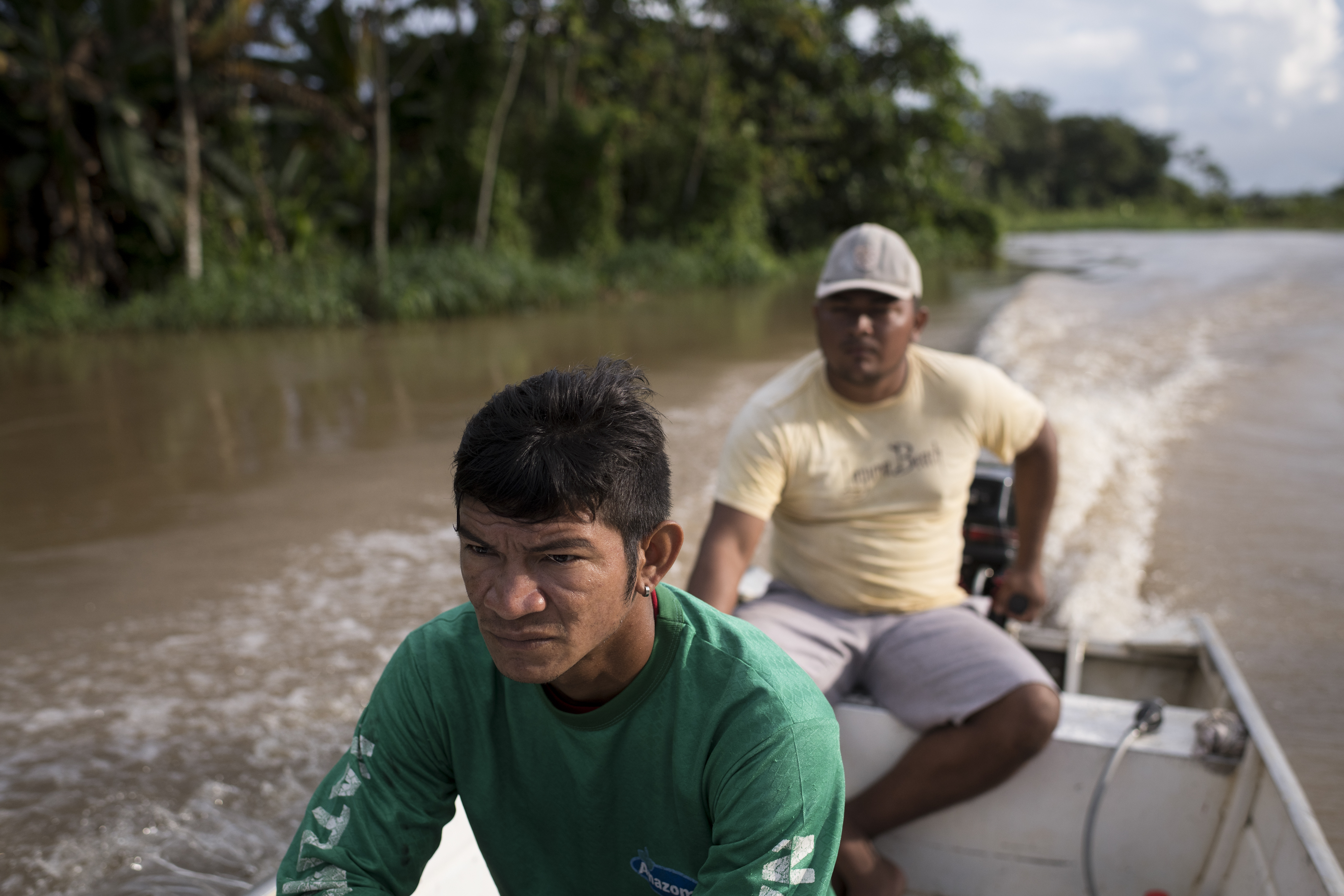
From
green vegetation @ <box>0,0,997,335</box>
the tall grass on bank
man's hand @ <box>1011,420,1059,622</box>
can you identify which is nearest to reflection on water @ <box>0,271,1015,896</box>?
the tall grass on bank

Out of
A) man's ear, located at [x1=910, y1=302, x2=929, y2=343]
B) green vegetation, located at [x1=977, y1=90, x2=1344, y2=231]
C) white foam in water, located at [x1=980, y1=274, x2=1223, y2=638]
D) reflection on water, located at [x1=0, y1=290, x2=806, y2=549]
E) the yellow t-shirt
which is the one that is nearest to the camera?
the yellow t-shirt

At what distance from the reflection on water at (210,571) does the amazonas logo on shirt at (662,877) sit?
78.3 inches

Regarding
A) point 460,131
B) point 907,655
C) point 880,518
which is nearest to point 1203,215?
point 460,131

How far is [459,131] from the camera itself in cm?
1847

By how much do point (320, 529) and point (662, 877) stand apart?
4.79 m

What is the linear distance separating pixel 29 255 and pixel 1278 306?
57.3 feet

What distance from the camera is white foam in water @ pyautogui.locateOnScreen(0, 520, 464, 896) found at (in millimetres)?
2932

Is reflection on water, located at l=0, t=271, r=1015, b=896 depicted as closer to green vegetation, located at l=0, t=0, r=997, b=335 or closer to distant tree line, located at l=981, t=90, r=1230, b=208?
green vegetation, located at l=0, t=0, r=997, b=335

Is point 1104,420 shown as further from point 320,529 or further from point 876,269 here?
point 876,269

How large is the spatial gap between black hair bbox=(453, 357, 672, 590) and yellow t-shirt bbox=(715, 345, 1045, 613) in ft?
3.98

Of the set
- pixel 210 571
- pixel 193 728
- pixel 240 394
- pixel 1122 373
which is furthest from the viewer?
pixel 1122 373

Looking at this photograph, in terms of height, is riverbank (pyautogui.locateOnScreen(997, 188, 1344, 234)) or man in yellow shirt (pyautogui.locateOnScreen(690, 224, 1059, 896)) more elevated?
riverbank (pyautogui.locateOnScreen(997, 188, 1344, 234))

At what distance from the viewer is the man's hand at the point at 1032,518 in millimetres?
2773

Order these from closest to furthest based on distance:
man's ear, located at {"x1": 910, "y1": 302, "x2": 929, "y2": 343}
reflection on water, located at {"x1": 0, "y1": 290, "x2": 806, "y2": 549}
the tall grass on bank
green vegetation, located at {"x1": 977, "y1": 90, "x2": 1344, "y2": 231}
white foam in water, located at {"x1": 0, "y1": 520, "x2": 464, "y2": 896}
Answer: man's ear, located at {"x1": 910, "y1": 302, "x2": 929, "y2": 343}
white foam in water, located at {"x1": 0, "y1": 520, "x2": 464, "y2": 896}
reflection on water, located at {"x1": 0, "y1": 290, "x2": 806, "y2": 549}
the tall grass on bank
green vegetation, located at {"x1": 977, "y1": 90, "x2": 1344, "y2": 231}
